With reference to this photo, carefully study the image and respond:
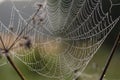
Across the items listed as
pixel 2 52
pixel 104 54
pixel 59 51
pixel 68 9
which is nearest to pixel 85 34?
pixel 59 51

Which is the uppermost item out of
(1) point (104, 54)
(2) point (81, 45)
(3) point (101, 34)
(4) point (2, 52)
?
(4) point (2, 52)

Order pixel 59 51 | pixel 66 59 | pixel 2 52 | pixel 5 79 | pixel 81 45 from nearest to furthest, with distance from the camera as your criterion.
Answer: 1. pixel 2 52
2. pixel 66 59
3. pixel 59 51
4. pixel 81 45
5. pixel 5 79

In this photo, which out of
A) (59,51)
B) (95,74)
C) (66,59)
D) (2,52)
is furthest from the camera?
(59,51)

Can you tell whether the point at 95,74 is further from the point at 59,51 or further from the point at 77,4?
the point at 77,4

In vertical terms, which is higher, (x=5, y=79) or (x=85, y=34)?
(x=85, y=34)

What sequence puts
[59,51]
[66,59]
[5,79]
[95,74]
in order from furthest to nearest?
[5,79], [59,51], [66,59], [95,74]

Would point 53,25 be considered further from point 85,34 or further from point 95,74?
point 95,74

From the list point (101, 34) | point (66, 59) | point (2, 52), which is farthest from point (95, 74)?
point (66, 59)

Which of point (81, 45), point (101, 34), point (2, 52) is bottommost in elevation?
point (81, 45)

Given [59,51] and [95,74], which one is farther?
[59,51]
